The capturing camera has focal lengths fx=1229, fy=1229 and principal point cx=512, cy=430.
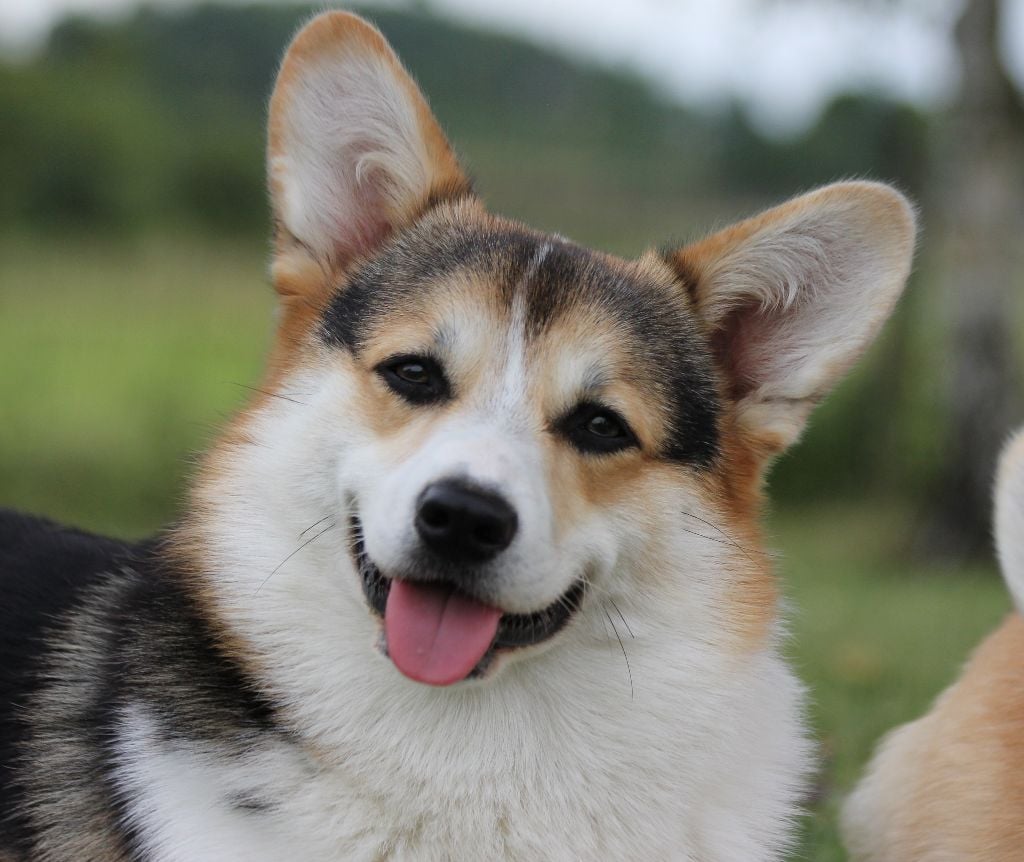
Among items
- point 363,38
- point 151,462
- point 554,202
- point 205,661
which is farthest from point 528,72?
point 205,661

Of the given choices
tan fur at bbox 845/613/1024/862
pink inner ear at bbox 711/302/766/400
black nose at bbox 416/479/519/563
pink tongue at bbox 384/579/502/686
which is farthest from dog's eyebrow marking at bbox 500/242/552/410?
tan fur at bbox 845/613/1024/862

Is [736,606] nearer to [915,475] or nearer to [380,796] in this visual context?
[380,796]

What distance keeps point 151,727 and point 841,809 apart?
2105 millimetres

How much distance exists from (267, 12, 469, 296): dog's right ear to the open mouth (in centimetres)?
102

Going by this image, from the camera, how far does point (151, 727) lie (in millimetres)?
2941

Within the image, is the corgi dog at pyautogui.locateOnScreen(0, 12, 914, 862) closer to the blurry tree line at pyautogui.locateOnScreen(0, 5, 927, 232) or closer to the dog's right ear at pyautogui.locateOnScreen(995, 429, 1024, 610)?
the dog's right ear at pyautogui.locateOnScreen(995, 429, 1024, 610)

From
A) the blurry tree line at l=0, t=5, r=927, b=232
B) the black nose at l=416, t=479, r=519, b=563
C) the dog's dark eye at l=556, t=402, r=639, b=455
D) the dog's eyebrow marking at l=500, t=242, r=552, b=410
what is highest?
the dog's eyebrow marking at l=500, t=242, r=552, b=410

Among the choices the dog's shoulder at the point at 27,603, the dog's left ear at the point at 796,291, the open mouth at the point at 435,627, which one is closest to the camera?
the open mouth at the point at 435,627

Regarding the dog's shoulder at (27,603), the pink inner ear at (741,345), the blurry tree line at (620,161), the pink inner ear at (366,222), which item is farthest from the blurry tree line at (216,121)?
Answer: the dog's shoulder at (27,603)

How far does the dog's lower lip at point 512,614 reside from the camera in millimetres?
2854

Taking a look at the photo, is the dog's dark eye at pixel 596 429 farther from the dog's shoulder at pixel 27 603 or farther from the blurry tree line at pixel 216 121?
the blurry tree line at pixel 216 121

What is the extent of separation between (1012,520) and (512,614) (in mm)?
1218

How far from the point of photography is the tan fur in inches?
121

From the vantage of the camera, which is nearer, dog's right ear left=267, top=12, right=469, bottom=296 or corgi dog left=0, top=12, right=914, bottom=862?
corgi dog left=0, top=12, right=914, bottom=862
